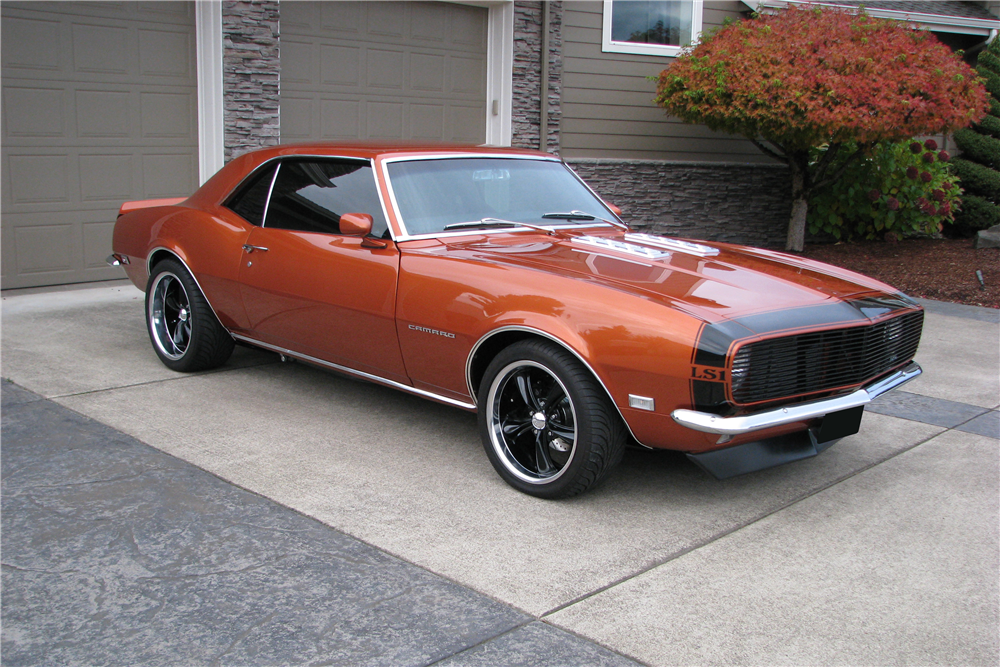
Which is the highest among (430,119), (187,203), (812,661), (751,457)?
(430,119)

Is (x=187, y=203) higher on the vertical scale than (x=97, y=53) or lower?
lower

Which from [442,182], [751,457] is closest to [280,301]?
[442,182]

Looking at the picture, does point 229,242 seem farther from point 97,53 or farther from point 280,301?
point 97,53

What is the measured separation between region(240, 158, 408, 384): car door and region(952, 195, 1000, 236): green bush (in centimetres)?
1088

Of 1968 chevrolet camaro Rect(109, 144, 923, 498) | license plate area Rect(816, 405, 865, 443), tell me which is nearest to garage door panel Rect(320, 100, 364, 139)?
1968 chevrolet camaro Rect(109, 144, 923, 498)

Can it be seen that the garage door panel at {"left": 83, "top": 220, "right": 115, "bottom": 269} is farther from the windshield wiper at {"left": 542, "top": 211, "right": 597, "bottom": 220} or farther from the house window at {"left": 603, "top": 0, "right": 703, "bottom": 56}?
the house window at {"left": 603, "top": 0, "right": 703, "bottom": 56}

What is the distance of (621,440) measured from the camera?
3762mm

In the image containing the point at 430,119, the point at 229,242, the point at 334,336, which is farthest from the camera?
the point at 430,119

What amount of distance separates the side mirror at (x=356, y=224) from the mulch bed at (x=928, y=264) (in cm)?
705

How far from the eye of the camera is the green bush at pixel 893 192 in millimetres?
11820

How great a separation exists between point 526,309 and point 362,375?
1.26 metres

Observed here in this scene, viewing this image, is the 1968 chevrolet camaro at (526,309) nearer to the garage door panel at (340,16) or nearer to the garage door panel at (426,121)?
the garage door panel at (340,16)

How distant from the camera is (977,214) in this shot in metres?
12.8

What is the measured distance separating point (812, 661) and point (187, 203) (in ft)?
15.3
